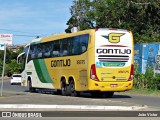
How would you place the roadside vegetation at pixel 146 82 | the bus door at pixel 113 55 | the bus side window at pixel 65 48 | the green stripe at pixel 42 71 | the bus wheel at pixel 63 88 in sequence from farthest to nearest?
1. the roadside vegetation at pixel 146 82
2. the green stripe at pixel 42 71
3. the bus wheel at pixel 63 88
4. the bus side window at pixel 65 48
5. the bus door at pixel 113 55

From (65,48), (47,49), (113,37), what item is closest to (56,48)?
(65,48)

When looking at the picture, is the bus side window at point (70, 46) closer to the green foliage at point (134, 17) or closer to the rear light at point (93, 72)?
the rear light at point (93, 72)

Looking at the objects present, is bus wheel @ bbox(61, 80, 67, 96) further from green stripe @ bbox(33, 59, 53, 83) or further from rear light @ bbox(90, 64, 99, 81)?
rear light @ bbox(90, 64, 99, 81)

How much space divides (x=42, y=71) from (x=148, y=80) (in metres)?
9.18

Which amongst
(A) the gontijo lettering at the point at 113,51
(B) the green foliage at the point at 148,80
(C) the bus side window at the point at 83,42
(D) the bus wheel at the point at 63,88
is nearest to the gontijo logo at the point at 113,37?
(A) the gontijo lettering at the point at 113,51

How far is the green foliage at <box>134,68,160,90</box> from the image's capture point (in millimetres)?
32016

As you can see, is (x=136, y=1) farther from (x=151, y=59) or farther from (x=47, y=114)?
(x=47, y=114)

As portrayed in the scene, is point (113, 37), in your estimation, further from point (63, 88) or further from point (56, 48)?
point (63, 88)

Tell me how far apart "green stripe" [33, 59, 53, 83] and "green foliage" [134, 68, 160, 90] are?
893 cm

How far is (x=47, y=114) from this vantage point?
12523mm

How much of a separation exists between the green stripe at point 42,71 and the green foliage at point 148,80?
29.3 ft

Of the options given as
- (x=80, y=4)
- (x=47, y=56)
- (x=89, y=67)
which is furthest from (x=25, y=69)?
(x=80, y=4)

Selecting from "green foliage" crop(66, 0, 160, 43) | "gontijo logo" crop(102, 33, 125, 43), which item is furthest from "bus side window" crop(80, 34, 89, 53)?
"green foliage" crop(66, 0, 160, 43)

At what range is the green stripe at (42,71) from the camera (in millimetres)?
27516
